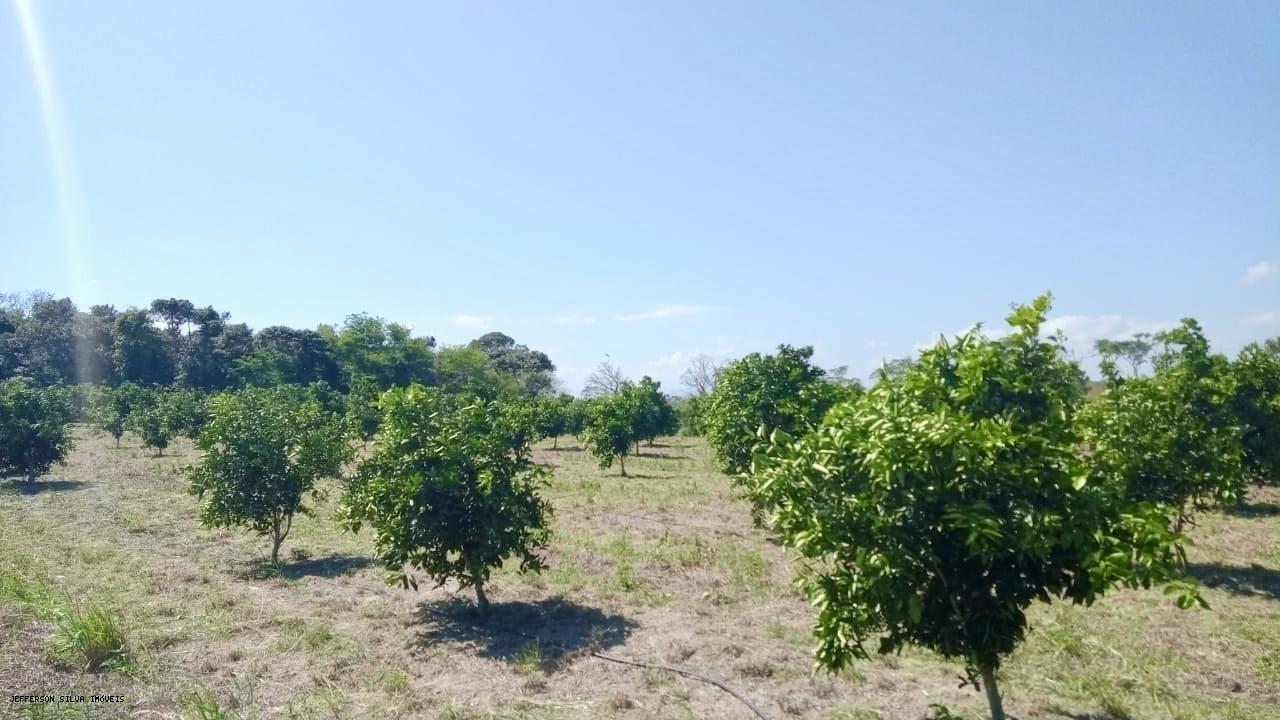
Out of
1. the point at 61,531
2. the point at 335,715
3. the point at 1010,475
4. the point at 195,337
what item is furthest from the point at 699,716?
the point at 195,337

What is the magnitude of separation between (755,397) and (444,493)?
8283mm

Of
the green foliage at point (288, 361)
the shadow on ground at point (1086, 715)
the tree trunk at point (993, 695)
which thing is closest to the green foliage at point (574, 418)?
the green foliage at point (288, 361)

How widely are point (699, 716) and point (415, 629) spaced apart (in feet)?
15.3

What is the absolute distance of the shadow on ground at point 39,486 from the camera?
22719mm

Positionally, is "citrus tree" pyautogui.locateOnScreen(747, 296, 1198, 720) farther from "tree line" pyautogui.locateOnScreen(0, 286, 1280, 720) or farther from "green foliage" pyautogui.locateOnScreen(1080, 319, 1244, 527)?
"green foliage" pyautogui.locateOnScreen(1080, 319, 1244, 527)

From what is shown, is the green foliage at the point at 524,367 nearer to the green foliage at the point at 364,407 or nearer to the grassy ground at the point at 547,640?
the green foliage at the point at 364,407

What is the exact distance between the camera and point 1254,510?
64.9 feet

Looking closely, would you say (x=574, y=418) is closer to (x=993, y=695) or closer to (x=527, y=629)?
(x=527, y=629)

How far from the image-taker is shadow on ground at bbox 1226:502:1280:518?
1914 centimetres

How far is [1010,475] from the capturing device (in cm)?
475

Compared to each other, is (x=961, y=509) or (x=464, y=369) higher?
(x=464, y=369)

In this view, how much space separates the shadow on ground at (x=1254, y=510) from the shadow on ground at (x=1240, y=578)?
6767 mm

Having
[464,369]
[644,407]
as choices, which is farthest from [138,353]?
[644,407]

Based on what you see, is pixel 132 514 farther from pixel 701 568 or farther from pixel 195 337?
pixel 195 337
